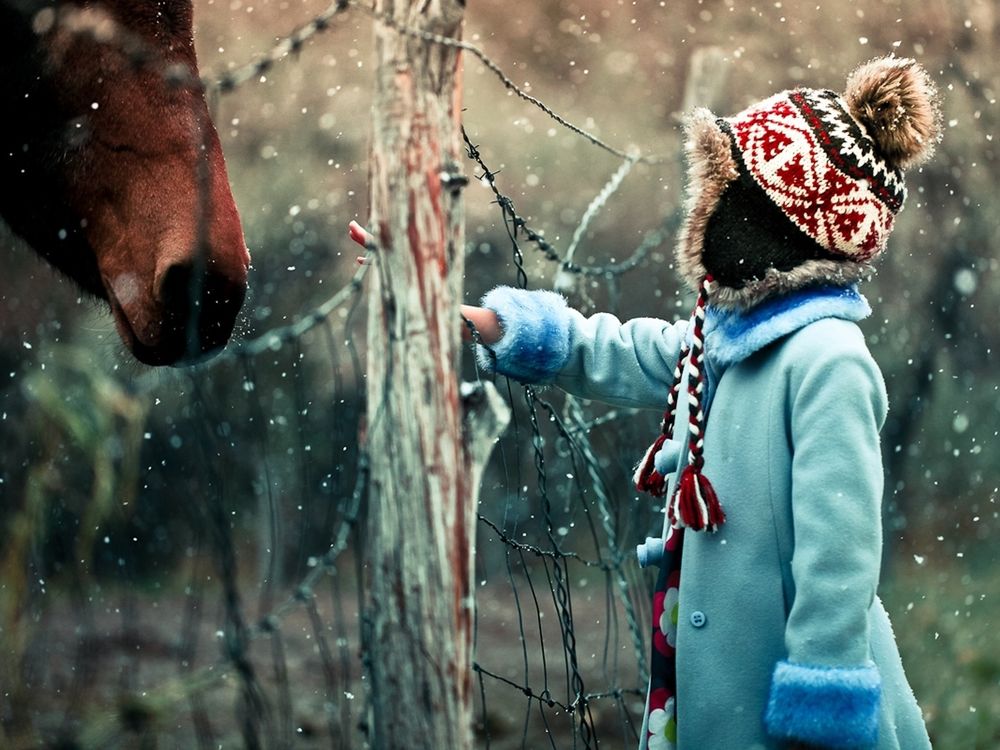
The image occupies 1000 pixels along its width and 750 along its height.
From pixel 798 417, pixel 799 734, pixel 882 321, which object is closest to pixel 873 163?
pixel 798 417

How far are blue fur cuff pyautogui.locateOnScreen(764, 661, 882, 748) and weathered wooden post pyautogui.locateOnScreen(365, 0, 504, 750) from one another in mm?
438

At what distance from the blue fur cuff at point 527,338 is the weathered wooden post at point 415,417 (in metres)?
0.56

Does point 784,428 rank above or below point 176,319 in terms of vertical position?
below

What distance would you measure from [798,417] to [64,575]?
5.22 metres

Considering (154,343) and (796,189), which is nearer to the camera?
(796,189)

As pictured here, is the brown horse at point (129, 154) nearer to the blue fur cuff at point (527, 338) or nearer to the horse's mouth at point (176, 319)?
the horse's mouth at point (176, 319)

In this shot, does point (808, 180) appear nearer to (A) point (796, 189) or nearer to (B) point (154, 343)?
(A) point (796, 189)

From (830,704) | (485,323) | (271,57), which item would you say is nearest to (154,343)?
(485,323)

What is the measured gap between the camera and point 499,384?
17.2 feet

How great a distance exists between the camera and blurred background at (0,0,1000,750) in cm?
515

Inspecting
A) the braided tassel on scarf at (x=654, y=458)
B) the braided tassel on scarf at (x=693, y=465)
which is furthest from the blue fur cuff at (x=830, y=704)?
the braided tassel on scarf at (x=654, y=458)

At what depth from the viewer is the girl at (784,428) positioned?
1.44 m

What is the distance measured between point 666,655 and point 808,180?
29.0 inches

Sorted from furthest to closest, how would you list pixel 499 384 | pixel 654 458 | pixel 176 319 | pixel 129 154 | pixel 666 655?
1. pixel 499 384
2. pixel 129 154
3. pixel 176 319
4. pixel 654 458
5. pixel 666 655
